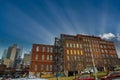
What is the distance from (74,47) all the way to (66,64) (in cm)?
943

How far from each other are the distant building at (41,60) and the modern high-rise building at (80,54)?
2.72 metres

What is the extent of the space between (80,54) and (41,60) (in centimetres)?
1839

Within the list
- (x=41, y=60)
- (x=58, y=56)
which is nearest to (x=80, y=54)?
(x=58, y=56)

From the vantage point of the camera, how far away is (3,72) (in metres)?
78.9

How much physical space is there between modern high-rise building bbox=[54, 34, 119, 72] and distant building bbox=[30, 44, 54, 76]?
107 inches

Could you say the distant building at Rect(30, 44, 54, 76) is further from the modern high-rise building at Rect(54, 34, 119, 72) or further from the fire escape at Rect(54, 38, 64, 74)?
the modern high-rise building at Rect(54, 34, 119, 72)

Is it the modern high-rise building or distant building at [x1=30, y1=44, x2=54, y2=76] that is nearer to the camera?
distant building at [x1=30, y1=44, x2=54, y2=76]

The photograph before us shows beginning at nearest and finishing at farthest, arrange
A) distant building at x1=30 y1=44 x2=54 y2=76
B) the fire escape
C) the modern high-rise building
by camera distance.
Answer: distant building at x1=30 y1=44 x2=54 y2=76, the modern high-rise building, the fire escape

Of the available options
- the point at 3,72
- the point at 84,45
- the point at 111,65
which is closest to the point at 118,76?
the point at 111,65

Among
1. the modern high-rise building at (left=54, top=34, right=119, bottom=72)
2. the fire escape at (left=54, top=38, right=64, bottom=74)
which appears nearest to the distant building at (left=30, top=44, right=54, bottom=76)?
the fire escape at (left=54, top=38, right=64, bottom=74)

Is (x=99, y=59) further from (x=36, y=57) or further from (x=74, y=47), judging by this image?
(x=36, y=57)

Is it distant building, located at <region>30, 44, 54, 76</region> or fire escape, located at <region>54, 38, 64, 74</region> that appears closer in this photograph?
distant building, located at <region>30, 44, 54, 76</region>

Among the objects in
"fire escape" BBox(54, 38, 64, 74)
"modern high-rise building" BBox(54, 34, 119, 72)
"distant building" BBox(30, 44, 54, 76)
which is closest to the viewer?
"distant building" BBox(30, 44, 54, 76)

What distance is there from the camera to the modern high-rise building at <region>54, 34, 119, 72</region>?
5181cm
